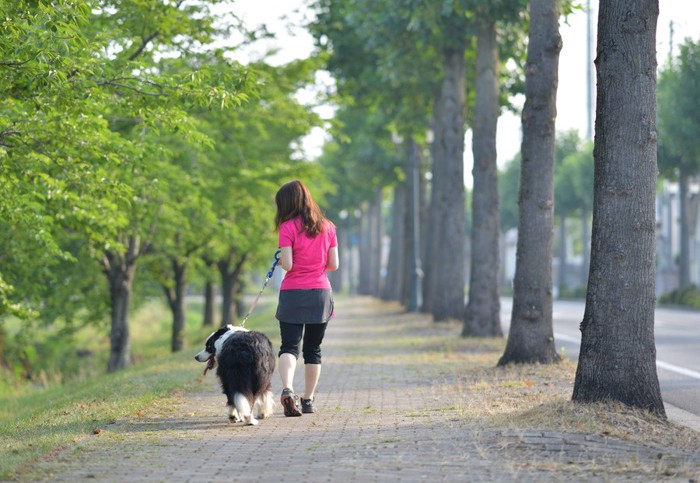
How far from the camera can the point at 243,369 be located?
365 inches

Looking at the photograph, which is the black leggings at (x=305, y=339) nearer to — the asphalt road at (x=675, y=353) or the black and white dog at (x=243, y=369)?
the black and white dog at (x=243, y=369)

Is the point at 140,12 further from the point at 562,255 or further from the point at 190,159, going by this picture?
the point at 562,255

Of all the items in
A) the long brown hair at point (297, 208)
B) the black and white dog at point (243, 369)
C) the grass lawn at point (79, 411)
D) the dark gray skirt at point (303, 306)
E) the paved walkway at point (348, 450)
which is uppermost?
the long brown hair at point (297, 208)

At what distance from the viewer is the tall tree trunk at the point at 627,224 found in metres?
9.23

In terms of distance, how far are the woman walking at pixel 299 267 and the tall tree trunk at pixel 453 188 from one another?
15527 millimetres

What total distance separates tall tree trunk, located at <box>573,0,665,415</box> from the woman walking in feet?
7.34

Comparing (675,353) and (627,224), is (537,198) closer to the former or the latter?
(675,353)

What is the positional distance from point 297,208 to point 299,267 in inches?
19.5

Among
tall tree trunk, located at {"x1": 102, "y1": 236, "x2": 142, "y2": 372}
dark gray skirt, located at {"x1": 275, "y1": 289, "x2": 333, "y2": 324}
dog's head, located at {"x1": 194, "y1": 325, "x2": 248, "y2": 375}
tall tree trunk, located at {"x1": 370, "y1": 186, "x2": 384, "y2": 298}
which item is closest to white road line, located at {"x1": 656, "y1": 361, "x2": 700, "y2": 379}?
dark gray skirt, located at {"x1": 275, "y1": 289, "x2": 333, "y2": 324}

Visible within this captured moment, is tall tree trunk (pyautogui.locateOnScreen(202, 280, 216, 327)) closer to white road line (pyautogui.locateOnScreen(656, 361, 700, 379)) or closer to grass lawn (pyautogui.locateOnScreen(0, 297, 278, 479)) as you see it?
grass lawn (pyautogui.locateOnScreen(0, 297, 278, 479))

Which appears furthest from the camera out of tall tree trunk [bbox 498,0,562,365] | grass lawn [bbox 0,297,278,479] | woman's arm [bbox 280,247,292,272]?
tall tree trunk [bbox 498,0,562,365]

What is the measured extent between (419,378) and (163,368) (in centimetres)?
453

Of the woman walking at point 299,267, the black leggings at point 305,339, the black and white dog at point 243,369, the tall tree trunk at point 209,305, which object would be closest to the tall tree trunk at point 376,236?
the tall tree trunk at point 209,305

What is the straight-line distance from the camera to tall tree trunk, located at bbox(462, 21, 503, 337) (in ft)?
Result: 69.1
